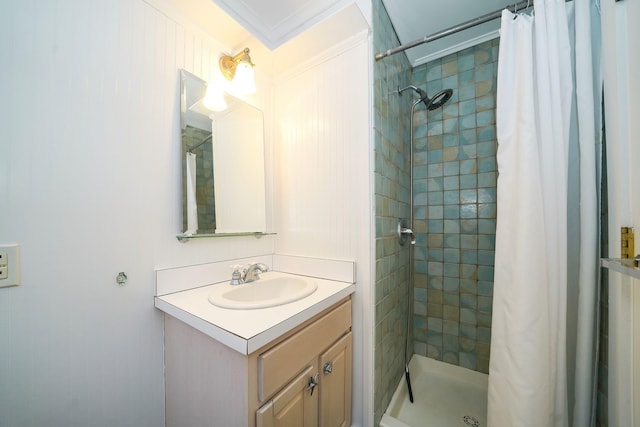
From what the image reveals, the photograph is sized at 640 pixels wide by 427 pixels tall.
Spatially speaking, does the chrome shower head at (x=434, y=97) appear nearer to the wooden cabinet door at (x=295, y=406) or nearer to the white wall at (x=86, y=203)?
the white wall at (x=86, y=203)

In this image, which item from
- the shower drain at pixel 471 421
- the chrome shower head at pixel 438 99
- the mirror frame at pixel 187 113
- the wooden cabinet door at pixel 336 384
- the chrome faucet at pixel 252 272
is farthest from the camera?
the chrome shower head at pixel 438 99

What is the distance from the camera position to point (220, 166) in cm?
115

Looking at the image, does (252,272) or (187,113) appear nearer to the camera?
(187,113)

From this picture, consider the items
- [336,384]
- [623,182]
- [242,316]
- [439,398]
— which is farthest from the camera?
[439,398]

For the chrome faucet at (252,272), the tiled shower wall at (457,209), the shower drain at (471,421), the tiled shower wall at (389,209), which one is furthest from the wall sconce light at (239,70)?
the shower drain at (471,421)

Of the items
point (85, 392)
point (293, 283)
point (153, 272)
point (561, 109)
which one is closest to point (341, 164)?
point (293, 283)

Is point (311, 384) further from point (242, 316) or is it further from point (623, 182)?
point (623, 182)

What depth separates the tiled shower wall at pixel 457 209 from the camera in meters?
1.50

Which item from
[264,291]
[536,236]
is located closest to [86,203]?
[264,291]

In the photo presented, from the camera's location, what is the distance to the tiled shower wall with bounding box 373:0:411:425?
3.71 feet

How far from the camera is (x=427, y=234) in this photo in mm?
1700

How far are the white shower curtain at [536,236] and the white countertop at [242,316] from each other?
64 centimetres

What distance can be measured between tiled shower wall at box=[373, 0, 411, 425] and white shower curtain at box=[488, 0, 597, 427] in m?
0.47

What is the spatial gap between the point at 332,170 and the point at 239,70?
27.6 inches
